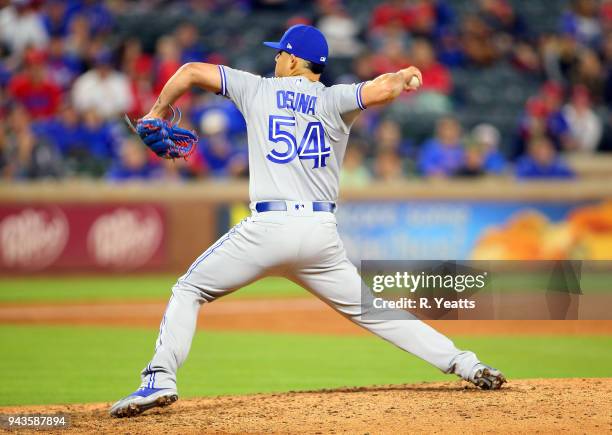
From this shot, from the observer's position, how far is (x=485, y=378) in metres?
5.90

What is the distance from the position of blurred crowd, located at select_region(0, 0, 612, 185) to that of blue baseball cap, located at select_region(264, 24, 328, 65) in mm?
8823

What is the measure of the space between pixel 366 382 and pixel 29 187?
26.4 ft

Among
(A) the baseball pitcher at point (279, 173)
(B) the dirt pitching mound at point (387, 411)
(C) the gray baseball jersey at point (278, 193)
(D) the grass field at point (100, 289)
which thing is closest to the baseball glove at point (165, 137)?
(A) the baseball pitcher at point (279, 173)

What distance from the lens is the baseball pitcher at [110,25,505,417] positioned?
544 centimetres

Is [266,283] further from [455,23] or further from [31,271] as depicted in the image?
[455,23]

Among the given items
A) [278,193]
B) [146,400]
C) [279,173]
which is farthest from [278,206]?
[146,400]

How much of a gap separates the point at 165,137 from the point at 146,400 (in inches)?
55.1

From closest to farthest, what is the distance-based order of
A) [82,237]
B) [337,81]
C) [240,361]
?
[240,361] → [82,237] → [337,81]

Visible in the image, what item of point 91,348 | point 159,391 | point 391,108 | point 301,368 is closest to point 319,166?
point 159,391

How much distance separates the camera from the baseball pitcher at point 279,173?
544cm

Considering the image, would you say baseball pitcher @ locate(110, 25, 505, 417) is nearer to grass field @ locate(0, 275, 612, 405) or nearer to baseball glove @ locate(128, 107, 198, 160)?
baseball glove @ locate(128, 107, 198, 160)

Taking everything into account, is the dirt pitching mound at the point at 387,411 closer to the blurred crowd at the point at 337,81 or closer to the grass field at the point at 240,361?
the grass field at the point at 240,361

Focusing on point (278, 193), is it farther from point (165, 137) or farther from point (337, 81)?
point (337, 81)

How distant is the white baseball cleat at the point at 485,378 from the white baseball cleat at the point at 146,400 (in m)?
1.71
